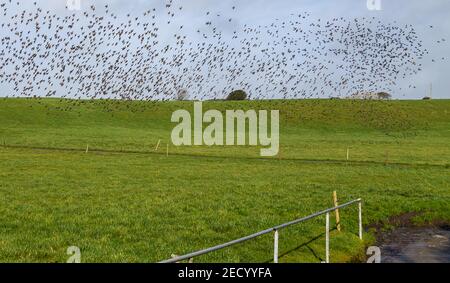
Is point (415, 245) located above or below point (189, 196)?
below

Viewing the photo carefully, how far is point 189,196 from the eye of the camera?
93.0 ft

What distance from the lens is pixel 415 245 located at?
19125 mm

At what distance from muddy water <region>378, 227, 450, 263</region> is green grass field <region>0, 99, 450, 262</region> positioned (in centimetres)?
85

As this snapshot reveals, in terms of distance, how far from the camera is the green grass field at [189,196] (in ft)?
55.7

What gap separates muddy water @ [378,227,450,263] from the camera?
16922mm

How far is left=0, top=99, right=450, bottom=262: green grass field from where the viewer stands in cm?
1698

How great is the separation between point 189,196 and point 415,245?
488 inches

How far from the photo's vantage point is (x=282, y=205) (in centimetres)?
2545

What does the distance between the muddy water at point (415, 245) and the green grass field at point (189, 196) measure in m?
0.85

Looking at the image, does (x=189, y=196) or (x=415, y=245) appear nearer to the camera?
(x=415, y=245)

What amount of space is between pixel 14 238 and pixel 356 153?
5554cm

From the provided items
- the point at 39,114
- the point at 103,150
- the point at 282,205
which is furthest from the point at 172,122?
the point at 282,205

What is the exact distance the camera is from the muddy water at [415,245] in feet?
55.5
